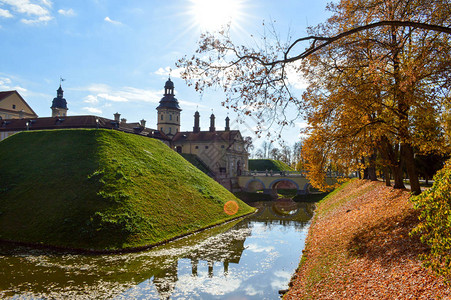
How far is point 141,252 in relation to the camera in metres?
19.4

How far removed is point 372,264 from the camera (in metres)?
11.3

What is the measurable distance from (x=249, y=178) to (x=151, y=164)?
32086mm

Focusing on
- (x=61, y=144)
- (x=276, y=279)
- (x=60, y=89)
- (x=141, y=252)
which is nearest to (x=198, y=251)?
(x=141, y=252)

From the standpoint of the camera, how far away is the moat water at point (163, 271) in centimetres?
1306

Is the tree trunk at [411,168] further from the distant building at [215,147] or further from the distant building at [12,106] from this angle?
the distant building at [12,106]

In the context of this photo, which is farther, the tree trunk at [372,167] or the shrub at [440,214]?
the tree trunk at [372,167]

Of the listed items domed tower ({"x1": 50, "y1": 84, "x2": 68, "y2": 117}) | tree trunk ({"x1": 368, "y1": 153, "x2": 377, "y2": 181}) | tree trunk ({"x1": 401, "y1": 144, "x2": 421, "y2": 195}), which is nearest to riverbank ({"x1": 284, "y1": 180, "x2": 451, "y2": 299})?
tree trunk ({"x1": 401, "y1": 144, "x2": 421, "y2": 195})

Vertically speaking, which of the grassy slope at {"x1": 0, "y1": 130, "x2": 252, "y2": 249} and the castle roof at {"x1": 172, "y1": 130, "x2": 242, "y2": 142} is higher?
the castle roof at {"x1": 172, "y1": 130, "x2": 242, "y2": 142}

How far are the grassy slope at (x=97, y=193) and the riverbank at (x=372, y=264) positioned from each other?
1155 centimetres

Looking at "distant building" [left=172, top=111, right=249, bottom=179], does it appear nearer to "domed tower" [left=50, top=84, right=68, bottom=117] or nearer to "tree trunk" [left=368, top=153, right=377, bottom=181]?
"tree trunk" [left=368, top=153, right=377, bottom=181]

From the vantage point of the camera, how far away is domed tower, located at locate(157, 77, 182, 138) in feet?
248

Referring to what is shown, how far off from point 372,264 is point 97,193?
19507mm

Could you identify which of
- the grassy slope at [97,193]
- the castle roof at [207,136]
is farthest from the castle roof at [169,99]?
the grassy slope at [97,193]

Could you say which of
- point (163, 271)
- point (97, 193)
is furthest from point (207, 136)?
point (163, 271)
